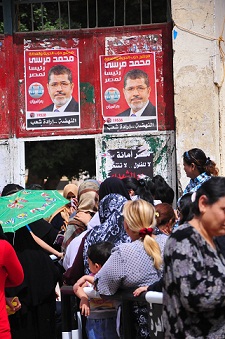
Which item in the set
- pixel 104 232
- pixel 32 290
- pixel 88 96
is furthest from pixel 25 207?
pixel 88 96

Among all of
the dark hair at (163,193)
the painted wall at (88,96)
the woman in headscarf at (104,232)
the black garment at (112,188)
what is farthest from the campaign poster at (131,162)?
the woman in headscarf at (104,232)

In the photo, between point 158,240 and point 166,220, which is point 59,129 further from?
point 158,240

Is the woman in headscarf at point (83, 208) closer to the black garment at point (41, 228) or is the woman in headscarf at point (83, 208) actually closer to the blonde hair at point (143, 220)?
the black garment at point (41, 228)

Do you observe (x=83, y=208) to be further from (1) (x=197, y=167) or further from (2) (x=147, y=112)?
(2) (x=147, y=112)

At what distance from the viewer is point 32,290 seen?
773 cm

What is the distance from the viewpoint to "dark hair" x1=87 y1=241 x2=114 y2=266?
6316 mm

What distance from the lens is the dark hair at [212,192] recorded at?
175 inches

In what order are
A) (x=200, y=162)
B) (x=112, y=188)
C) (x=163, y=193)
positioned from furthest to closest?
(x=163, y=193)
(x=200, y=162)
(x=112, y=188)

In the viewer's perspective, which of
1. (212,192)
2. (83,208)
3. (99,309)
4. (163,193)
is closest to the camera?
(212,192)

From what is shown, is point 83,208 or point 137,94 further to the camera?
point 137,94

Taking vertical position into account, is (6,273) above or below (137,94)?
below

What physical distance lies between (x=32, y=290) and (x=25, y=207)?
Answer: 77 centimetres

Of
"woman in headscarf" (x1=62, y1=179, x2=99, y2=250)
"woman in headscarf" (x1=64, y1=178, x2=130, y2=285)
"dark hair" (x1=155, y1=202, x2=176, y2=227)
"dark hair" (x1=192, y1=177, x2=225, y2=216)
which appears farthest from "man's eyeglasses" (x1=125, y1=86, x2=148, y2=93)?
"dark hair" (x1=192, y1=177, x2=225, y2=216)

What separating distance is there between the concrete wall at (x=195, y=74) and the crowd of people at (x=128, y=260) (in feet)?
6.54
